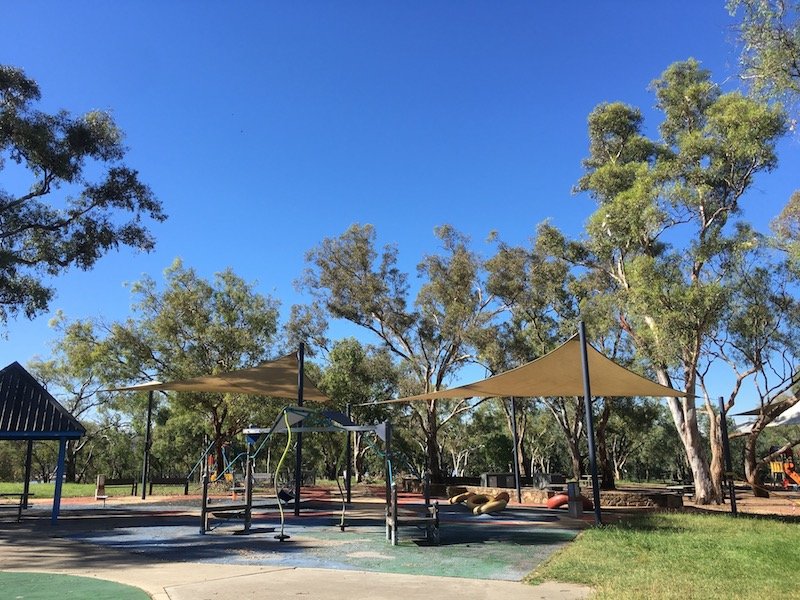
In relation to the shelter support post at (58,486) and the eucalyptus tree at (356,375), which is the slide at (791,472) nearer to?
the eucalyptus tree at (356,375)

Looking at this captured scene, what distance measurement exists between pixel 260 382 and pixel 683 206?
35.8 ft

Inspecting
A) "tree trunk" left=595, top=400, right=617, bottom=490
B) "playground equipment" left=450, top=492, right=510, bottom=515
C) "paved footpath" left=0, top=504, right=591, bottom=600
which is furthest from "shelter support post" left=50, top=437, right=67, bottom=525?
"tree trunk" left=595, top=400, right=617, bottom=490

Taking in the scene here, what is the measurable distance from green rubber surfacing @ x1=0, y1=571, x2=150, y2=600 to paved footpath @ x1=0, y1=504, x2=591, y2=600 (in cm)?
14

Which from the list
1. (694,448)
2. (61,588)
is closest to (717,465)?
(694,448)

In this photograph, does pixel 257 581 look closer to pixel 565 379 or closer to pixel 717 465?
pixel 565 379

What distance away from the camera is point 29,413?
10781 millimetres

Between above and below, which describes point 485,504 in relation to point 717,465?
below

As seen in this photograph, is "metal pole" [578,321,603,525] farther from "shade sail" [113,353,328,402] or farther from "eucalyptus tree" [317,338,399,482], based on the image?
"eucalyptus tree" [317,338,399,482]

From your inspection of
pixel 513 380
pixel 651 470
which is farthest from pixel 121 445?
pixel 651 470

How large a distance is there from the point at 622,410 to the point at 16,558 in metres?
22.5

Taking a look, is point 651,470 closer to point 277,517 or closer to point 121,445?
point 121,445

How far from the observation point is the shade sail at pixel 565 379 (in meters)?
10.4

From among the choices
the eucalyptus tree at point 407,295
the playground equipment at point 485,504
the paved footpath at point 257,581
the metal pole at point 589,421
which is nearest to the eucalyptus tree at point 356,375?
the eucalyptus tree at point 407,295

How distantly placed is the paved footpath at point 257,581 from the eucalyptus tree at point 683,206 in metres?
10.2
